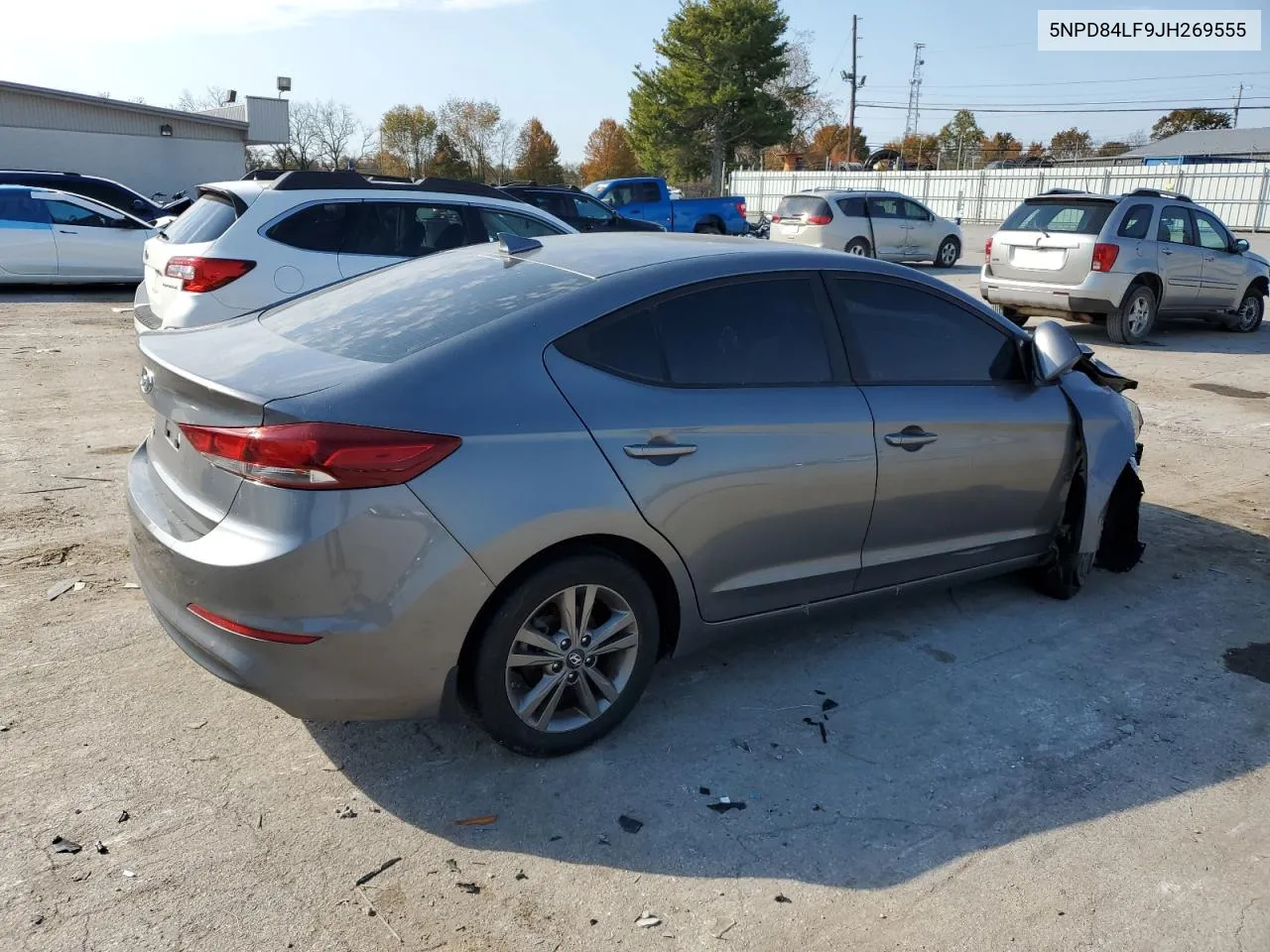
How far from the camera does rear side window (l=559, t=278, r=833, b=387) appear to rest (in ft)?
11.1

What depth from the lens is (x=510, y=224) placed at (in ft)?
30.0

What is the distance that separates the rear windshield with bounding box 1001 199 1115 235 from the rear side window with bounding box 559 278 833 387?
32.0ft

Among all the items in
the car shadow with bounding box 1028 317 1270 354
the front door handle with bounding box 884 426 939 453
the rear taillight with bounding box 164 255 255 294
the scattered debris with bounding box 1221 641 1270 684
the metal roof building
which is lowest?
the scattered debris with bounding box 1221 641 1270 684

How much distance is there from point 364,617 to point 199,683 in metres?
1.28

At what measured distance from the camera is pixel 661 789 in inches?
127

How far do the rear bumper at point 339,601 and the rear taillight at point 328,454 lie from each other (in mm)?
41

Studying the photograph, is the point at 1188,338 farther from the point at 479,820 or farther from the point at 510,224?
the point at 479,820

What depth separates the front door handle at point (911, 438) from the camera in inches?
155

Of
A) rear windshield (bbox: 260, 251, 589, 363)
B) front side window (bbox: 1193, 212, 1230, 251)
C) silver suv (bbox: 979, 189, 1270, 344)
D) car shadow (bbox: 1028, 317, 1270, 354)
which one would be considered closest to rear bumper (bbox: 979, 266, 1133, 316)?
silver suv (bbox: 979, 189, 1270, 344)

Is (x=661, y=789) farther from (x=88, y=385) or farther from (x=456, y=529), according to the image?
(x=88, y=385)

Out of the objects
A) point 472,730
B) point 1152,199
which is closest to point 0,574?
point 472,730

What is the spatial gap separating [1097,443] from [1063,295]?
8478 mm

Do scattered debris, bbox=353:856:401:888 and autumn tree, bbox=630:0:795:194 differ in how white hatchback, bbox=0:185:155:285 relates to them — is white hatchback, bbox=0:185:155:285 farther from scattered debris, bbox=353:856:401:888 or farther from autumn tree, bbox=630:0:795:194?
autumn tree, bbox=630:0:795:194

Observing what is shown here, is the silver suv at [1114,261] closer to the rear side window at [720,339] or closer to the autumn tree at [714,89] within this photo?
the rear side window at [720,339]
